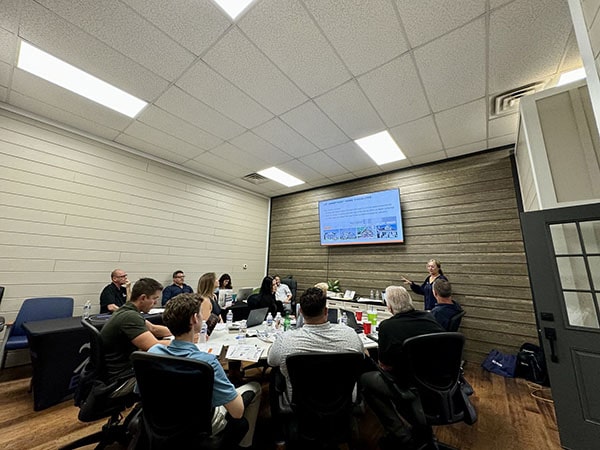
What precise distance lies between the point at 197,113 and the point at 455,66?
3.01 metres

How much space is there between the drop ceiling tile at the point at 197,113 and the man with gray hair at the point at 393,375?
3172 mm

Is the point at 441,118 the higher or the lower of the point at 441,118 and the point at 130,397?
the higher

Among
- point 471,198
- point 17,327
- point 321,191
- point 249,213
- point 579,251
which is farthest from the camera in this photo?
point 249,213

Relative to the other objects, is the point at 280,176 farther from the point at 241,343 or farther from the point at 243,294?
the point at 241,343

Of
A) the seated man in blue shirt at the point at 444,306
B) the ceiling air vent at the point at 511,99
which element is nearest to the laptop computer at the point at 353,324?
the seated man in blue shirt at the point at 444,306

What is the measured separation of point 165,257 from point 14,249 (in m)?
1.88

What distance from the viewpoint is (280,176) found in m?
5.29

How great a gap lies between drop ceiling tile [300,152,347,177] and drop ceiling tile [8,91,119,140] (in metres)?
3.10

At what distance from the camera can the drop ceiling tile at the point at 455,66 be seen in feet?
6.76

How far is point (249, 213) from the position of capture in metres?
6.29

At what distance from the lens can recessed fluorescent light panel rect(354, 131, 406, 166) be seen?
367 cm

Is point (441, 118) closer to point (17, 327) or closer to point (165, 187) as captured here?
point (165, 187)

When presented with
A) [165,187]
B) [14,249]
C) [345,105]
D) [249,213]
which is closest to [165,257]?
[165,187]

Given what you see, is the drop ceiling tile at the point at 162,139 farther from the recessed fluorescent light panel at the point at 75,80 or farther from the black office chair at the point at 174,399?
the black office chair at the point at 174,399
